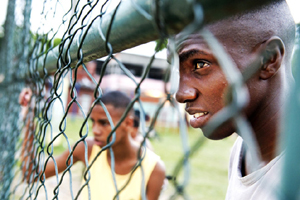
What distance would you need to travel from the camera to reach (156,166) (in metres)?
2.00

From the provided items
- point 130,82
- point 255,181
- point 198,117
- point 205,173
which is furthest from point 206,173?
point 130,82

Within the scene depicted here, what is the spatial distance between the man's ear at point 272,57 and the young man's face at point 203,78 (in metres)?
0.07

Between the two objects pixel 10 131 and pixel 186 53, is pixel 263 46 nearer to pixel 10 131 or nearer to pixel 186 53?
pixel 186 53

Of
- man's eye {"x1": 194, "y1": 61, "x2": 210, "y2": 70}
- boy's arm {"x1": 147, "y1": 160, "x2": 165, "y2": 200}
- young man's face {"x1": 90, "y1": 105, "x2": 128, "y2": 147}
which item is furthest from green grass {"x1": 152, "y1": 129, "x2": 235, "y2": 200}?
man's eye {"x1": 194, "y1": 61, "x2": 210, "y2": 70}

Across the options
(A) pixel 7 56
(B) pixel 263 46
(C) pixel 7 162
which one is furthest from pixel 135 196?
(A) pixel 7 56

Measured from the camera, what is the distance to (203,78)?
84 cm

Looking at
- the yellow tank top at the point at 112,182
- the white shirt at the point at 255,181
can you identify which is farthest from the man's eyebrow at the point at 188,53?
the yellow tank top at the point at 112,182

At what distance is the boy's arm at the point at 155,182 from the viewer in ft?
6.34

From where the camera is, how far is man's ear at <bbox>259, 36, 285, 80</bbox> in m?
0.85

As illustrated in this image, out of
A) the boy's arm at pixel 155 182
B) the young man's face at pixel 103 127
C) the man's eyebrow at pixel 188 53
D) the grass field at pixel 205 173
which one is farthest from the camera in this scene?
the grass field at pixel 205 173

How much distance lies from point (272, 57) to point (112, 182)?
5.06ft

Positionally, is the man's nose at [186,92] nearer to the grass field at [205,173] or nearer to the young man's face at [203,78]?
the young man's face at [203,78]

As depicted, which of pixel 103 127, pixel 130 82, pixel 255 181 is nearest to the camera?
pixel 255 181

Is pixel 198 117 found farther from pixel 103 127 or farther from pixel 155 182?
pixel 103 127
